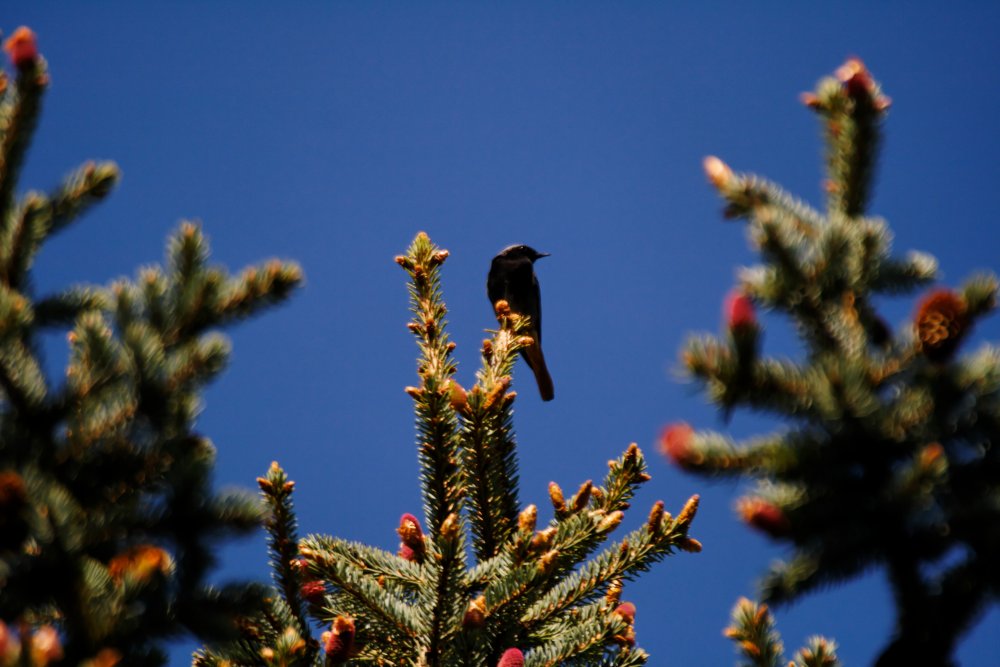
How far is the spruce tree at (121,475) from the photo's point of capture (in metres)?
1.30

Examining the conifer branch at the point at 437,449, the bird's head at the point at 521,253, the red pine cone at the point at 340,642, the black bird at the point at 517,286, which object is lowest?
the red pine cone at the point at 340,642

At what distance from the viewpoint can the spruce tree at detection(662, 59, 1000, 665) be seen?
1188 millimetres

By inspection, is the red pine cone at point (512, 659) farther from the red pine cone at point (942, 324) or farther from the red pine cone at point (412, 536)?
the red pine cone at point (942, 324)

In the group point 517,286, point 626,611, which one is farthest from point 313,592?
point 517,286

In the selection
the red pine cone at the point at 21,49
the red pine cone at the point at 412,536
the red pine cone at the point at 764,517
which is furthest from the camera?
the red pine cone at the point at 412,536

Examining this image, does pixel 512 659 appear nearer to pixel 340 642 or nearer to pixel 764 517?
pixel 340 642

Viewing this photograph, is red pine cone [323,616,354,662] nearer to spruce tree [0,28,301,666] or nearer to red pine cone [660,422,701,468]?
spruce tree [0,28,301,666]

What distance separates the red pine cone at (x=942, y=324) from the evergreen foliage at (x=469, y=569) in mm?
1168

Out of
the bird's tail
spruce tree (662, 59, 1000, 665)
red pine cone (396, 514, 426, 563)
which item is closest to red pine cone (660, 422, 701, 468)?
spruce tree (662, 59, 1000, 665)


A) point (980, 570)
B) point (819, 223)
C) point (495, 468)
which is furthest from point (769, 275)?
point (495, 468)

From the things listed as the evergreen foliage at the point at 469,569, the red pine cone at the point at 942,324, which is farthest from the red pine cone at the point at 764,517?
the evergreen foliage at the point at 469,569

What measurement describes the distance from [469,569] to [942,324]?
150 cm

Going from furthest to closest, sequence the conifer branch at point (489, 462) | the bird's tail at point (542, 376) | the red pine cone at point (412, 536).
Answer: the bird's tail at point (542, 376)
the conifer branch at point (489, 462)
the red pine cone at point (412, 536)

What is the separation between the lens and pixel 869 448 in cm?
123
